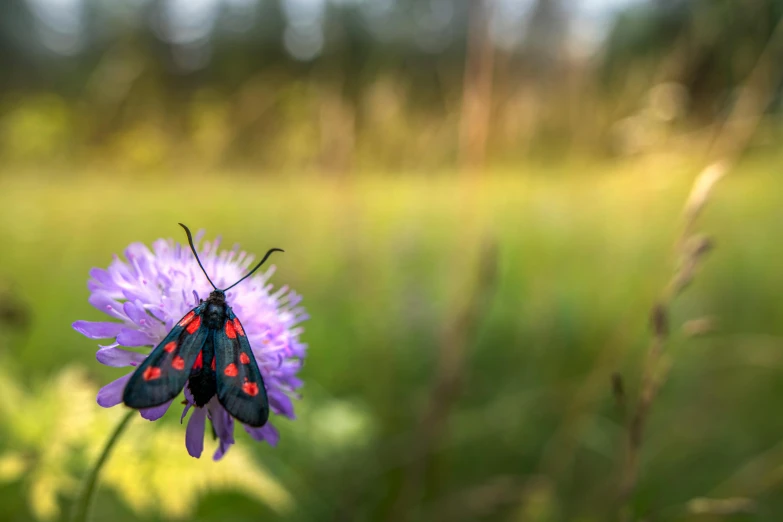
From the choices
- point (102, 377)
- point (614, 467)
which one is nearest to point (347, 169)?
point (102, 377)

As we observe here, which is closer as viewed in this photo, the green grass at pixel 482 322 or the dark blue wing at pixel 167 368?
the dark blue wing at pixel 167 368

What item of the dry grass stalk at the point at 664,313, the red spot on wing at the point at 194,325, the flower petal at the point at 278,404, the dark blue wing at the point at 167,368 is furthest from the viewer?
the dry grass stalk at the point at 664,313

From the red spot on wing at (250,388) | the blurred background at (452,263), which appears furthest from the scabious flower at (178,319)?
the blurred background at (452,263)

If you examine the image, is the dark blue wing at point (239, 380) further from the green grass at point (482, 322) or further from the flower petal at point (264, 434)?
the green grass at point (482, 322)

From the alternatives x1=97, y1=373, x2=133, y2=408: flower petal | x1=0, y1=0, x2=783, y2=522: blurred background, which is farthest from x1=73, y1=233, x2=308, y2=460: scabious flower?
x1=0, y1=0, x2=783, y2=522: blurred background

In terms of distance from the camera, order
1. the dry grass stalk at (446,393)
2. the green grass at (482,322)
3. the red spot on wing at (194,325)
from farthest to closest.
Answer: the green grass at (482,322) → the dry grass stalk at (446,393) → the red spot on wing at (194,325)

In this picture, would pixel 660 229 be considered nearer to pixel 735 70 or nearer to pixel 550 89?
pixel 550 89

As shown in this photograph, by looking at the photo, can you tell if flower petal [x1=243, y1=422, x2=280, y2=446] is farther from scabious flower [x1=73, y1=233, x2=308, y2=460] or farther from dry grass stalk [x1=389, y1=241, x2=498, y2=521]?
dry grass stalk [x1=389, y1=241, x2=498, y2=521]
